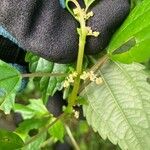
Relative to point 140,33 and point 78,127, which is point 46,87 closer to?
point 140,33

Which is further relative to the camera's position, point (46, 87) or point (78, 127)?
point (78, 127)

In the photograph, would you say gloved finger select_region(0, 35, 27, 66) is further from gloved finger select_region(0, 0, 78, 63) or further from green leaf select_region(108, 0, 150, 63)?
green leaf select_region(108, 0, 150, 63)

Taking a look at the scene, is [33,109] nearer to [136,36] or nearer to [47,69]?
[47,69]

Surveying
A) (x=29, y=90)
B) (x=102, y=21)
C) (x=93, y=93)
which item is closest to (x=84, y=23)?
(x=102, y=21)

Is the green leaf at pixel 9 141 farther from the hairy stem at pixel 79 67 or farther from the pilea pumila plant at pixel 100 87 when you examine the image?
the hairy stem at pixel 79 67

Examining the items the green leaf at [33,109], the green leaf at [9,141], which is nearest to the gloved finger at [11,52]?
the green leaf at [9,141]

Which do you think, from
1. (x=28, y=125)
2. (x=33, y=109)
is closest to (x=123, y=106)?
(x=28, y=125)

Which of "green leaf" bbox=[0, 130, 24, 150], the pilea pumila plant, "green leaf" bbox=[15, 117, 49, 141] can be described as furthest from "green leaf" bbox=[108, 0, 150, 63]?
"green leaf" bbox=[15, 117, 49, 141]
